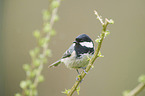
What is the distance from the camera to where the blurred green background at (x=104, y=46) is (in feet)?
2.67

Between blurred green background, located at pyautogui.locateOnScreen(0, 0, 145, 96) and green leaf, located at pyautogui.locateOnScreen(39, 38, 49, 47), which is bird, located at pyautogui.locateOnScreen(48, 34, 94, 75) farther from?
blurred green background, located at pyautogui.locateOnScreen(0, 0, 145, 96)

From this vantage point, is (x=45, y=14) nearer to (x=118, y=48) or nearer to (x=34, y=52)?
(x=34, y=52)

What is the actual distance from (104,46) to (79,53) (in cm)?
29

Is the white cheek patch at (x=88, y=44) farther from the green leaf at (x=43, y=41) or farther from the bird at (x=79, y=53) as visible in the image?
the green leaf at (x=43, y=41)

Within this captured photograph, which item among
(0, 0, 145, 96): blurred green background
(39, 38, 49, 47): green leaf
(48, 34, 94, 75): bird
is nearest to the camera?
(48, 34, 94, 75): bird

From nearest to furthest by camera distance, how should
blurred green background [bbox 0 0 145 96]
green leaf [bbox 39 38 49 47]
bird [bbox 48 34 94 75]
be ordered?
bird [bbox 48 34 94 75] < green leaf [bbox 39 38 49 47] < blurred green background [bbox 0 0 145 96]

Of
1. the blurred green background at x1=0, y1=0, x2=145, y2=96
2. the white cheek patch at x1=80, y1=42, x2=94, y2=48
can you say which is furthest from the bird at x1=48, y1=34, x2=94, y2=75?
the blurred green background at x1=0, y1=0, x2=145, y2=96

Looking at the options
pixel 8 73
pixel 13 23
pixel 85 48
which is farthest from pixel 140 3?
pixel 8 73

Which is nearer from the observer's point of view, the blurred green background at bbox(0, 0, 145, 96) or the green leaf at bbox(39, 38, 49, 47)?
the green leaf at bbox(39, 38, 49, 47)

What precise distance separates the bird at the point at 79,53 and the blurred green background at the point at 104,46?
20 cm

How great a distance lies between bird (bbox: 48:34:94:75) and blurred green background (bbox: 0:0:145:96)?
0.65 ft

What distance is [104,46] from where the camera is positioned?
747mm

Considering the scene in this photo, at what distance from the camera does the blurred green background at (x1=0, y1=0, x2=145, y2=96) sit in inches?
32.0

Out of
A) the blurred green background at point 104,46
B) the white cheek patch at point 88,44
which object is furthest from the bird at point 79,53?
the blurred green background at point 104,46
